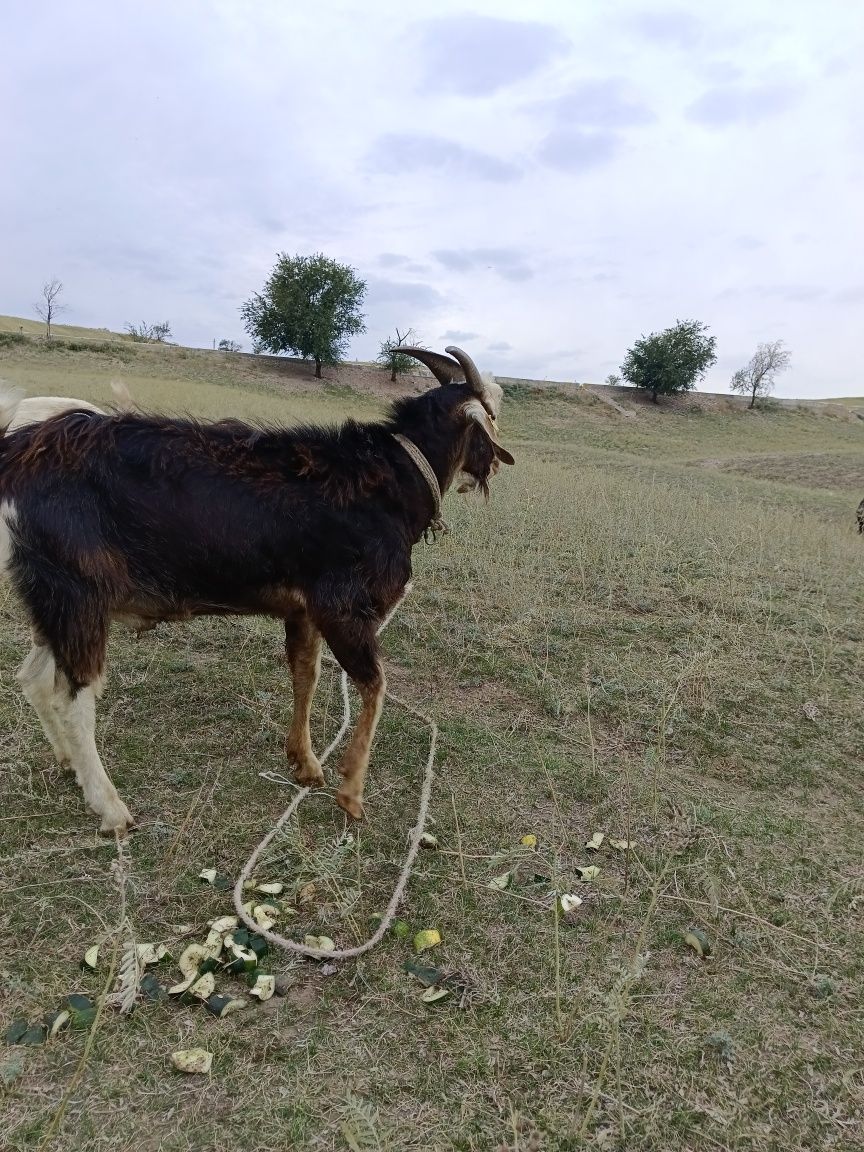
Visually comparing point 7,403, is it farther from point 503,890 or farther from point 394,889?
point 503,890

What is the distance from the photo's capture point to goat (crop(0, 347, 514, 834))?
10.3 ft

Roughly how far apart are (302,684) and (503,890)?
1.58m

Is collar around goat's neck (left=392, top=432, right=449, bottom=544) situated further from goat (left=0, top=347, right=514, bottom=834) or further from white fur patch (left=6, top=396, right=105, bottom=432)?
white fur patch (left=6, top=396, right=105, bottom=432)

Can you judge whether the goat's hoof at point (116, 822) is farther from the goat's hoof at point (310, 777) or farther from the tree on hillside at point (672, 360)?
the tree on hillside at point (672, 360)

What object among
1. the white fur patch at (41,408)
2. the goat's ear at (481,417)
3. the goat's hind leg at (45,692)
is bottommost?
the goat's hind leg at (45,692)

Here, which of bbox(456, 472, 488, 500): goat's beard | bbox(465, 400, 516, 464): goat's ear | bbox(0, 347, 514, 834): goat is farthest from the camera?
bbox(456, 472, 488, 500): goat's beard

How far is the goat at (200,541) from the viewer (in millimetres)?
3129

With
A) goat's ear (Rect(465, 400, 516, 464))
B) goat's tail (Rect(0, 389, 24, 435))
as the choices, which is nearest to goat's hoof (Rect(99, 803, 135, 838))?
goat's tail (Rect(0, 389, 24, 435))

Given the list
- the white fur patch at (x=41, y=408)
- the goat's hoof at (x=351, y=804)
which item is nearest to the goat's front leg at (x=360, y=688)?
the goat's hoof at (x=351, y=804)

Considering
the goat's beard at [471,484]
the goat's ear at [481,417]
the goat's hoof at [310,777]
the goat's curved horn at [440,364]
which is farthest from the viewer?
the goat's beard at [471,484]

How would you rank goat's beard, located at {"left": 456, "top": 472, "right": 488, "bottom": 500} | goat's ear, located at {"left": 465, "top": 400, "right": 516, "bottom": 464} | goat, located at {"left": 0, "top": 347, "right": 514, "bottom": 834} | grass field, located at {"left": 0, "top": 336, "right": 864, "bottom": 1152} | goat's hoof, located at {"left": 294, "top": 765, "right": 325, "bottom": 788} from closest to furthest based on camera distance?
grass field, located at {"left": 0, "top": 336, "right": 864, "bottom": 1152} < goat, located at {"left": 0, "top": 347, "right": 514, "bottom": 834} < goat's hoof, located at {"left": 294, "top": 765, "right": 325, "bottom": 788} < goat's ear, located at {"left": 465, "top": 400, "right": 516, "bottom": 464} < goat's beard, located at {"left": 456, "top": 472, "right": 488, "bottom": 500}

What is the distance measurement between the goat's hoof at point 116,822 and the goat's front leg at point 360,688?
999 millimetres

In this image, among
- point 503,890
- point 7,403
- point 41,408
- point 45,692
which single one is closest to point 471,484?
point 503,890

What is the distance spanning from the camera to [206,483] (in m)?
3.31
